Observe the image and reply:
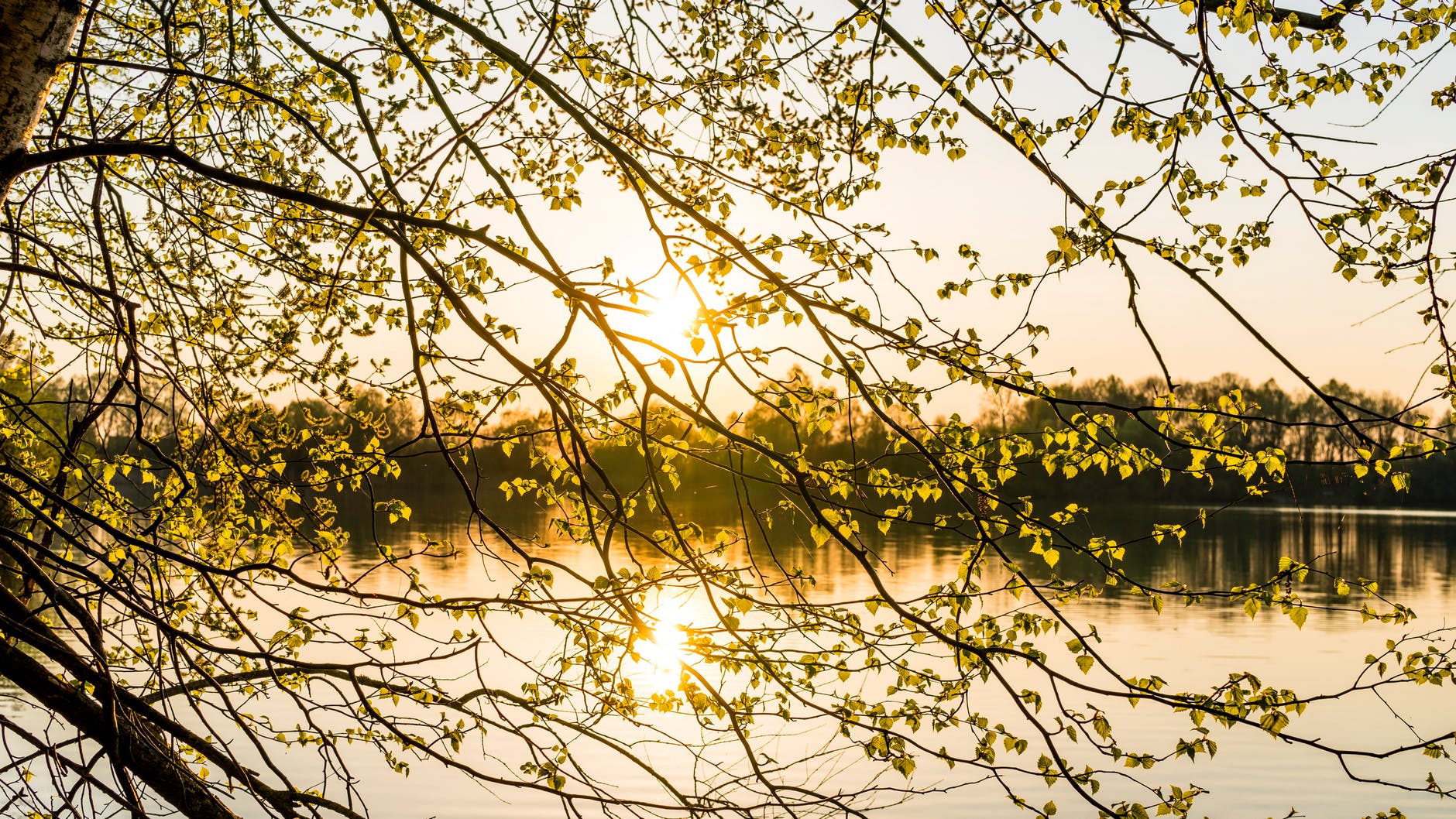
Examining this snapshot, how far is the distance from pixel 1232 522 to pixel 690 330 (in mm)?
67310

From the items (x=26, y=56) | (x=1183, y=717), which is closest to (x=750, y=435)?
(x=26, y=56)

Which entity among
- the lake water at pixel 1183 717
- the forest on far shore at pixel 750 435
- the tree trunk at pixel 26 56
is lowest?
the lake water at pixel 1183 717

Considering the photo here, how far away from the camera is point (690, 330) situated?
3.55 meters

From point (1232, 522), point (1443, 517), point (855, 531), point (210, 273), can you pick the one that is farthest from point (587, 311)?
point (1443, 517)

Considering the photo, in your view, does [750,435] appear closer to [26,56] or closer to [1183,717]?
[26,56]

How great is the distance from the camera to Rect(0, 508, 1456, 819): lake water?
13953 millimetres

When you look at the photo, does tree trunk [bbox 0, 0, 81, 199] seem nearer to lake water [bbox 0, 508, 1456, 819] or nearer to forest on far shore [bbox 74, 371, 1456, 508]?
forest on far shore [bbox 74, 371, 1456, 508]

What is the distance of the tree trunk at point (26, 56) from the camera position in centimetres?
363

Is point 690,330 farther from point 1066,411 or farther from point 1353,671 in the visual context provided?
point 1353,671

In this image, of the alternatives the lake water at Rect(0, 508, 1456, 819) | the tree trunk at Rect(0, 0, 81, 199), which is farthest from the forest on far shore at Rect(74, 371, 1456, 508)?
the tree trunk at Rect(0, 0, 81, 199)

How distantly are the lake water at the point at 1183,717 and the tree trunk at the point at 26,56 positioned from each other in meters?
2.05

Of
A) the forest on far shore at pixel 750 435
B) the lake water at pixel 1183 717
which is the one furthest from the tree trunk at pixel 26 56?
the lake water at pixel 1183 717

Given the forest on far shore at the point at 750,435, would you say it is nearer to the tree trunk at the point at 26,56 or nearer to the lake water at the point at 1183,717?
the lake water at the point at 1183,717

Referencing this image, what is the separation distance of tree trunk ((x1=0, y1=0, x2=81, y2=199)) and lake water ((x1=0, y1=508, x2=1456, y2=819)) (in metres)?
2.05
